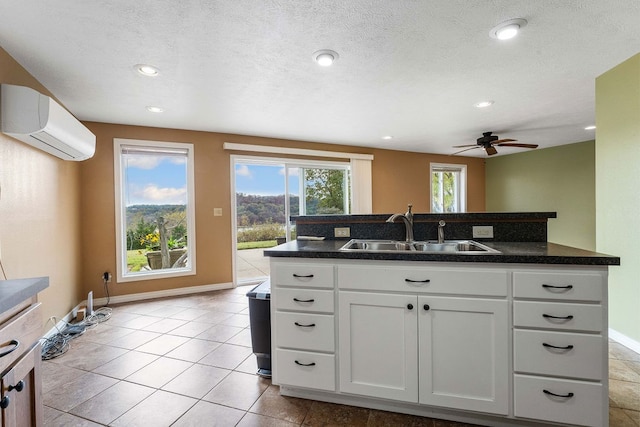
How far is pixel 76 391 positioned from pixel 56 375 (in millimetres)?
349

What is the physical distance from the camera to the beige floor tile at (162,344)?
2.39m

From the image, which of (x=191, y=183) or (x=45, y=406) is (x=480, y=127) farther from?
(x=45, y=406)

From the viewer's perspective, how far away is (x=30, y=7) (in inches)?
63.6

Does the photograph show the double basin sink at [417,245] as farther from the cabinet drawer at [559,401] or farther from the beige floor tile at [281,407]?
Answer: the beige floor tile at [281,407]

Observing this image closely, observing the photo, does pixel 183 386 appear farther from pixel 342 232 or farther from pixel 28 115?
pixel 28 115

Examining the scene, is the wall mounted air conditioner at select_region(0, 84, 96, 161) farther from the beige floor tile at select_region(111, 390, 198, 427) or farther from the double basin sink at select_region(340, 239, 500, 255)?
the double basin sink at select_region(340, 239, 500, 255)

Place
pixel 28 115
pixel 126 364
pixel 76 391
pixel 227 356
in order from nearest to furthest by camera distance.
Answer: pixel 76 391 < pixel 28 115 < pixel 126 364 < pixel 227 356

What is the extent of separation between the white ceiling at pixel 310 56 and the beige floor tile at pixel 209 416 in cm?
233

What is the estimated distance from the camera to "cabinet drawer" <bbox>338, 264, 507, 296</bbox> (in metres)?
1.44

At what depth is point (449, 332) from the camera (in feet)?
4.90

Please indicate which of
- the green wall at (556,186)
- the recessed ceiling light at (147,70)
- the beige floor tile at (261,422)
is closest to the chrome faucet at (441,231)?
the beige floor tile at (261,422)

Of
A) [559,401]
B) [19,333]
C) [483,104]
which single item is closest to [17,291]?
[19,333]

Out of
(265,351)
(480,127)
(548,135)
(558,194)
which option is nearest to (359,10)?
(265,351)

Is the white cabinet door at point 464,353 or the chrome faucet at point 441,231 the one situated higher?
the chrome faucet at point 441,231
